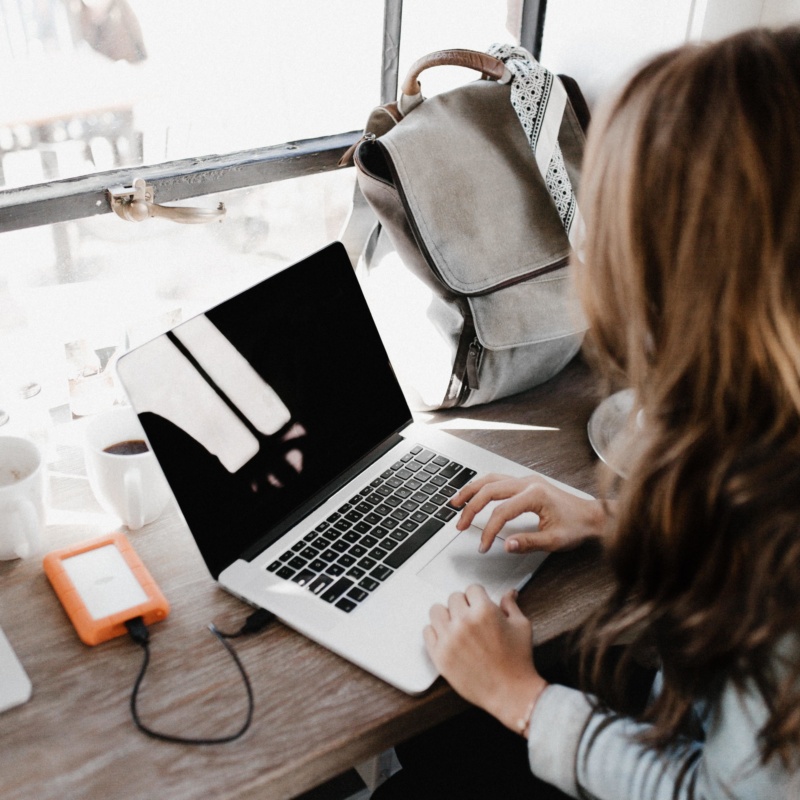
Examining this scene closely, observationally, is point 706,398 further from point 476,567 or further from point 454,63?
point 454,63

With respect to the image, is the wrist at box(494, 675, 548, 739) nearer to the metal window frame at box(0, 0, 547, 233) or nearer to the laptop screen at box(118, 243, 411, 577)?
the laptop screen at box(118, 243, 411, 577)

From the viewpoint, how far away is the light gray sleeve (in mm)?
562

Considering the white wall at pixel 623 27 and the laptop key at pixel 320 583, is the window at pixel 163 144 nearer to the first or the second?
the white wall at pixel 623 27

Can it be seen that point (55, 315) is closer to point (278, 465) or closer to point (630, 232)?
point (278, 465)

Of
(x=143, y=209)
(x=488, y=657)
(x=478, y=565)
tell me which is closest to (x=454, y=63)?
(x=143, y=209)

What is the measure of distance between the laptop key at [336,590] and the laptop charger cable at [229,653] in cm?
5

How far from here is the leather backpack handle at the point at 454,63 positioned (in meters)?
1.05

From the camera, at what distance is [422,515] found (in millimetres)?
871

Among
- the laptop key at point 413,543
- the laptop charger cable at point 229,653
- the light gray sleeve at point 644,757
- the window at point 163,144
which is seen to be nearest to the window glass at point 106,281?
the window at point 163,144

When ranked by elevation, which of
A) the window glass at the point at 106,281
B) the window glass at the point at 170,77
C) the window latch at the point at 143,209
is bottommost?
the window glass at the point at 106,281

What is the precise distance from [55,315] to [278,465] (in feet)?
1.50

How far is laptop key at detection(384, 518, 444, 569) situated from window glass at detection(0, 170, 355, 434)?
47 cm

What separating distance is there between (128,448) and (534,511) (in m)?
0.44

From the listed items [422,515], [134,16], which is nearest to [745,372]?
[422,515]
